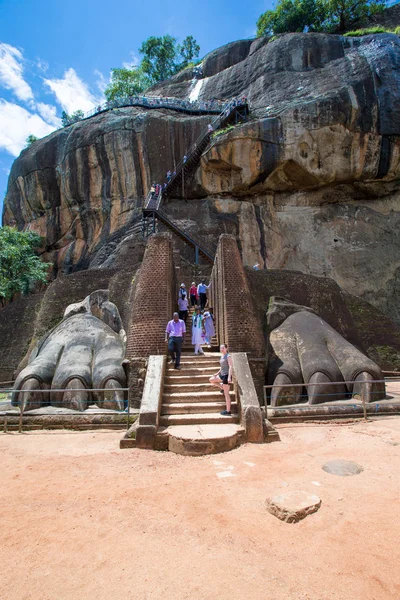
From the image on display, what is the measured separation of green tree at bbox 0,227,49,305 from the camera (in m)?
21.7

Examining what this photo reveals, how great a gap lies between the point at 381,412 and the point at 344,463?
3671 mm

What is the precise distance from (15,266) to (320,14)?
32.0 m

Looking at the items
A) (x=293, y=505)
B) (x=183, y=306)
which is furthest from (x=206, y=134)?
(x=293, y=505)

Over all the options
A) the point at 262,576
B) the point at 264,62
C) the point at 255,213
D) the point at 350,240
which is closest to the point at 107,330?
the point at 262,576

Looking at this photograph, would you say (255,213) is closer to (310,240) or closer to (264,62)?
(310,240)

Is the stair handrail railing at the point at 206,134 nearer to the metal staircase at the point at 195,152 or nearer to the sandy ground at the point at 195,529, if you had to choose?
the metal staircase at the point at 195,152

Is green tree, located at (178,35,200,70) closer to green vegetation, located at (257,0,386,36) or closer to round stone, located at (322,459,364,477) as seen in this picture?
green vegetation, located at (257,0,386,36)

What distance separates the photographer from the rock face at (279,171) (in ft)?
73.1

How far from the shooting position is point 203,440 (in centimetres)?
492

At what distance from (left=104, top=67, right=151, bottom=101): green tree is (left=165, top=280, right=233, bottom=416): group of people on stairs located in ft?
116

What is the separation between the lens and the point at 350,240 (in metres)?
23.9

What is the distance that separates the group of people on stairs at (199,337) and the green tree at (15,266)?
14.1 meters

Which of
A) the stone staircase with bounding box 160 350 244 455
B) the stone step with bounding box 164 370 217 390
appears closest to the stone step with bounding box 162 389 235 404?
the stone staircase with bounding box 160 350 244 455

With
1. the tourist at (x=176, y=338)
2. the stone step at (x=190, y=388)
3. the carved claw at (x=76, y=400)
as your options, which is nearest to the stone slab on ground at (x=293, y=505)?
the stone step at (x=190, y=388)
